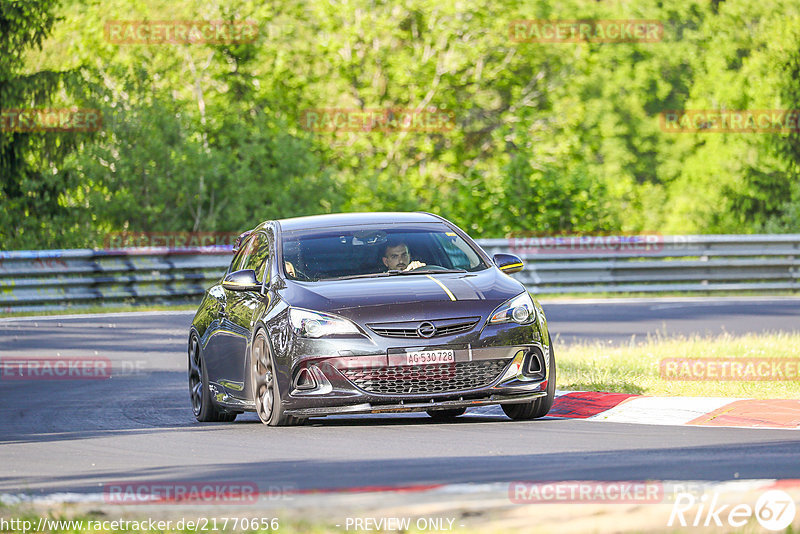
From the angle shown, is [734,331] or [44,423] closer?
[44,423]

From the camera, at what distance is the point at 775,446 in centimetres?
873

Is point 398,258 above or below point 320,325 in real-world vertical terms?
above

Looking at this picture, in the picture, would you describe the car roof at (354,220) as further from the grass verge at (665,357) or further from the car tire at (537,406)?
the grass verge at (665,357)

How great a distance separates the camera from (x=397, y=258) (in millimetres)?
11156

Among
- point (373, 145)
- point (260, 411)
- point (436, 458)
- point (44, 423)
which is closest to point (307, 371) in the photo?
point (260, 411)

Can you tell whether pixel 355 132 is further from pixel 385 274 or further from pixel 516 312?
pixel 516 312

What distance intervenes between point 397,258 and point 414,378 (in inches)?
56.9

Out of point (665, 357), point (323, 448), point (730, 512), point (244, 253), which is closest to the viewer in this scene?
point (730, 512)

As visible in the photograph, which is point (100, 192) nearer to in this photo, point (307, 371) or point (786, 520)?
point (307, 371)

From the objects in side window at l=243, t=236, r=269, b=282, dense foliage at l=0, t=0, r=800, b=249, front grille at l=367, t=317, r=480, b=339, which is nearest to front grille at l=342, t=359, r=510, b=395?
front grille at l=367, t=317, r=480, b=339

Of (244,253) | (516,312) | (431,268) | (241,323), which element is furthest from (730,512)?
(244,253)

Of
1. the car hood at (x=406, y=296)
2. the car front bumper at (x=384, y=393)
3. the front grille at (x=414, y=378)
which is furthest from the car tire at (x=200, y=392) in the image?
the front grille at (x=414, y=378)

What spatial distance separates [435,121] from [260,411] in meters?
35.7

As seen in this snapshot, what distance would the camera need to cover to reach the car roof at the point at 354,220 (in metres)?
11.6
